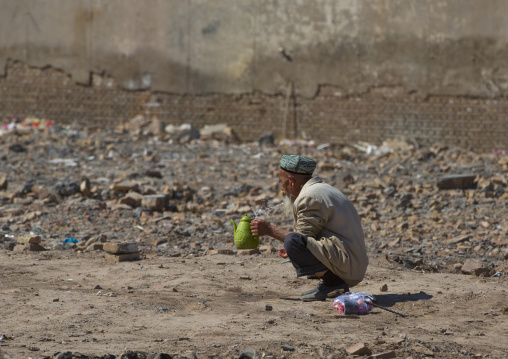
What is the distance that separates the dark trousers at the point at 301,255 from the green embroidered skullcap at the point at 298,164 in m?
0.40

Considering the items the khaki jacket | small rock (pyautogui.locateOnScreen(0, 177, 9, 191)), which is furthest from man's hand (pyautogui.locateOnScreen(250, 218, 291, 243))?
small rock (pyautogui.locateOnScreen(0, 177, 9, 191))

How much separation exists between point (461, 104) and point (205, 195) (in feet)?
19.9

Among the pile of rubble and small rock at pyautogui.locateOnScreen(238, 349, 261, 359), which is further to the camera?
the pile of rubble

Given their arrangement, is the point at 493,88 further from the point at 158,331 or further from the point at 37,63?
the point at 158,331

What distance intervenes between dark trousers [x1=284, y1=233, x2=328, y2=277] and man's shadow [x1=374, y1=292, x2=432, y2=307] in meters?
0.43

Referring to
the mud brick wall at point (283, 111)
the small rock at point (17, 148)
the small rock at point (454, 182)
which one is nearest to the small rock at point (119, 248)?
the small rock at point (454, 182)

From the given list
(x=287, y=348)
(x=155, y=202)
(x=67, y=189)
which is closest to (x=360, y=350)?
(x=287, y=348)

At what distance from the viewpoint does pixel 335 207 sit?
389 cm

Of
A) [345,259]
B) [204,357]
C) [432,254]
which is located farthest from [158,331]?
[432,254]

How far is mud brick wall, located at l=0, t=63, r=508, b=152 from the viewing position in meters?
11.9

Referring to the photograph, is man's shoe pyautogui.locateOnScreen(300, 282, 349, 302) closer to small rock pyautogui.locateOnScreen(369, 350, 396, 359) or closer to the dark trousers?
the dark trousers

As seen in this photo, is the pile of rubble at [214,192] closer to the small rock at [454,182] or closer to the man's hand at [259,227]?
the small rock at [454,182]

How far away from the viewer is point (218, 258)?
535 centimetres

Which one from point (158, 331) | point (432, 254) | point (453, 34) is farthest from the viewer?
point (453, 34)
